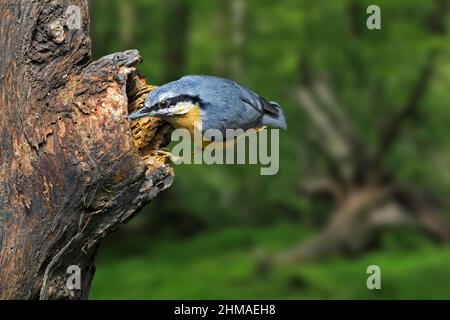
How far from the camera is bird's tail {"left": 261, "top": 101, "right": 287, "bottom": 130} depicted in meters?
3.78

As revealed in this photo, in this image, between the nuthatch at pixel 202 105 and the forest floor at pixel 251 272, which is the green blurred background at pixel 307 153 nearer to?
the forest floor at pixel 251 272

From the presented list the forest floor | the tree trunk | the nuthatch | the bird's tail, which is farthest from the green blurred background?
the tree trunk

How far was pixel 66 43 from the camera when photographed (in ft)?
10.4

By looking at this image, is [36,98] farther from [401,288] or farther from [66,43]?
[401,288]

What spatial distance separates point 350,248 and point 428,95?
8.94 ft

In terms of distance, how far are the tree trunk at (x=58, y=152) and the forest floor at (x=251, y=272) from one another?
23.4ft

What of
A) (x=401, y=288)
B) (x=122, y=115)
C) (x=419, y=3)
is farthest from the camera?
(x=419, y=3)

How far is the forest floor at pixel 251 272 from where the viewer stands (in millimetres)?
10477

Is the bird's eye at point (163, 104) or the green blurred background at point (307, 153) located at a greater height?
the green blurred background at point (307, 153)

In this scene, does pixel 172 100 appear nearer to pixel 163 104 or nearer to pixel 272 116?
pixel 163 104

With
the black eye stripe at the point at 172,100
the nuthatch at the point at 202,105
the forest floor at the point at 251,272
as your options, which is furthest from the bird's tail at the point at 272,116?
the forest floor at the point at 251,272

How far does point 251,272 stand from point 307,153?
5.33m

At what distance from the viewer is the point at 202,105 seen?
3262mm
